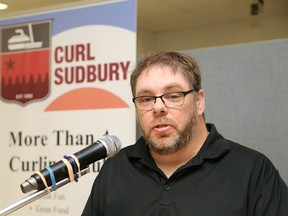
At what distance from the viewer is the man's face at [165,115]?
1.29m

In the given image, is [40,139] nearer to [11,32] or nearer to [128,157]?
[11,32]

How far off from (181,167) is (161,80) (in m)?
0.27

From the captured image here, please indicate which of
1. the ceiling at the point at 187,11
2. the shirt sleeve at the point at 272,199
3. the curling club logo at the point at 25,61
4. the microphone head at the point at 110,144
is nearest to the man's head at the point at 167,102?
the microphone head at the point at 110,144

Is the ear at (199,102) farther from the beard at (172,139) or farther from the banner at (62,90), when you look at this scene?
the banner at (62,90)

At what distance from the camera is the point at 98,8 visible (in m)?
1.99

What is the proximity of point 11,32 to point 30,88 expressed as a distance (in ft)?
1.03

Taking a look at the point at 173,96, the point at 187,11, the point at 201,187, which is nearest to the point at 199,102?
the point at 173,96

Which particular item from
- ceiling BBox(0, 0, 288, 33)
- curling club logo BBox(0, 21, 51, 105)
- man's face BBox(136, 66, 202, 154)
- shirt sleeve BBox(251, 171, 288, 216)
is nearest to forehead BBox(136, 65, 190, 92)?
man's face BBox(136, 66, 202, 154)

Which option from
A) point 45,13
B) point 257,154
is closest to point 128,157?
point 257,154

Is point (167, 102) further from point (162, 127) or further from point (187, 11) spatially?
point (187, 11)

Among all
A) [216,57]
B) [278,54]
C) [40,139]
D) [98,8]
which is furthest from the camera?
[40,139]

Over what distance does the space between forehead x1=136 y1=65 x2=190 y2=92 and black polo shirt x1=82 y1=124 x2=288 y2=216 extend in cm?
21

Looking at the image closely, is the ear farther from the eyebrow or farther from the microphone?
the microphone

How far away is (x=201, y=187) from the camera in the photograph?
1.29 metres
